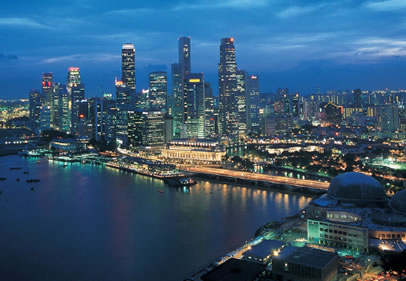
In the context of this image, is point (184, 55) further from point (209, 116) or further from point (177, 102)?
point (209, 116)

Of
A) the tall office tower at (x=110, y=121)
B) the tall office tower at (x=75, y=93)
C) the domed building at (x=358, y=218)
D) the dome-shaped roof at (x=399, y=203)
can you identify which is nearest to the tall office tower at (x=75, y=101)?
the tall office tower at (x=75, y=93)

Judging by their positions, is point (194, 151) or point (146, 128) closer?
point (194, 151)

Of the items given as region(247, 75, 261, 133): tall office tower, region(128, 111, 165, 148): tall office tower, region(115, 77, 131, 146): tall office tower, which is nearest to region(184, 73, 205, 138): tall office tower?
region(115, 77, 131, 146): tall office tower

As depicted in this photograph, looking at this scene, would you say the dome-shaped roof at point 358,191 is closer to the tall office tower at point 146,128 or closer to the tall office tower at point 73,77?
the tall office tower at point 146,128

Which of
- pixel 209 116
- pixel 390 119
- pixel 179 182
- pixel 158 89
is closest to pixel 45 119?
pixel 158 89

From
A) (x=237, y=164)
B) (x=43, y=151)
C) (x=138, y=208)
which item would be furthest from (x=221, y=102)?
(x=138, y=208)

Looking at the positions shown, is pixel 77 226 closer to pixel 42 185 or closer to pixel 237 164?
pixel 42 185
